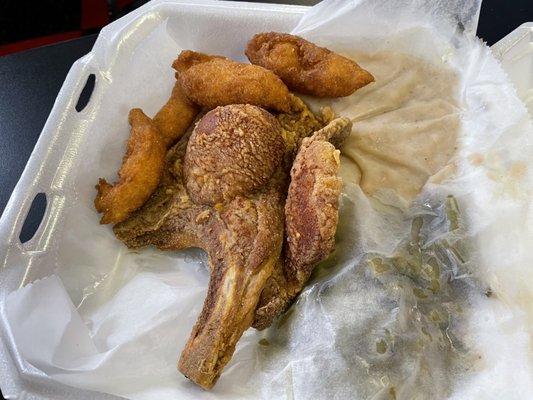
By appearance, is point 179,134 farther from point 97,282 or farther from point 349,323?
point 349,323

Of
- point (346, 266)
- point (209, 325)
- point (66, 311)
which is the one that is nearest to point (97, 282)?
point (66, 311)

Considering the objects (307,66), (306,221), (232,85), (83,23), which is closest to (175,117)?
(232,85)

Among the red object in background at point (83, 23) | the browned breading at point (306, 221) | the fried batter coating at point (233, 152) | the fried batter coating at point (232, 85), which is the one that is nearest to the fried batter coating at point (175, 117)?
the fried batter coating at point (232, 85)

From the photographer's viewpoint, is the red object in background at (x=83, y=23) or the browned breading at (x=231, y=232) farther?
the red object in background at (x=83, y=23)

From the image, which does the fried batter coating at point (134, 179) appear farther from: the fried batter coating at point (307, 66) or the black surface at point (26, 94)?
the black surface at point (26, 94)

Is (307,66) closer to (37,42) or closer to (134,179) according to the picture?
(134,179)

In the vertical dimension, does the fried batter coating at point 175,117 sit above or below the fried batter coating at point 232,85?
below
